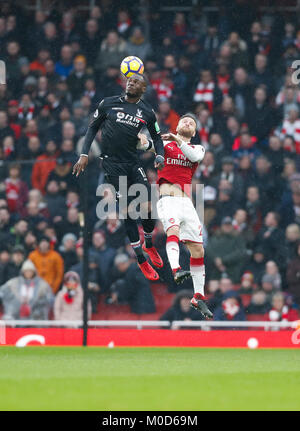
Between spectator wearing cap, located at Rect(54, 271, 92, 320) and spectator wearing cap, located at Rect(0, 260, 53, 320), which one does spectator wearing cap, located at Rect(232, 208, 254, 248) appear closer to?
spectator wearing cap, located at Rect(54, 271, 92, 320)

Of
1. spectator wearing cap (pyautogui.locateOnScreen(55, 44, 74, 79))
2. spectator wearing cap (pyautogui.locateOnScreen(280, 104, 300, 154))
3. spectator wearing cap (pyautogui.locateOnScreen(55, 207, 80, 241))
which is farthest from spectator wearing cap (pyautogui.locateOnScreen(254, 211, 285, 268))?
spectator wearing cap (pyautogui.locateOnScreen(55, 44, 74, 79))

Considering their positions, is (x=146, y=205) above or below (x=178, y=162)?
below

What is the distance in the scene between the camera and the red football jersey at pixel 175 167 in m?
12.1

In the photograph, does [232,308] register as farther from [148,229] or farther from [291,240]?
[148,229]

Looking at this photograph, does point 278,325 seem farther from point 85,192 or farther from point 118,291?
point 85,192

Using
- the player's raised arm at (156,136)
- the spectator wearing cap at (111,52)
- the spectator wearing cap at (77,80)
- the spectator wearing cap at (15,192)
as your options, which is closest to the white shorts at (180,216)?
the player's raised arm at (156,136)

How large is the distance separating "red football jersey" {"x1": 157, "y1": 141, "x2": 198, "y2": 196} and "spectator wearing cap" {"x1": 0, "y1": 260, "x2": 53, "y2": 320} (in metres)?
3.66

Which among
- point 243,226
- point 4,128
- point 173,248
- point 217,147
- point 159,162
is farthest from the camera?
point 4,128

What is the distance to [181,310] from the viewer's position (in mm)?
15195

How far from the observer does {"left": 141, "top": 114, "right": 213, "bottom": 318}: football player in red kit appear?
1193 centimetres

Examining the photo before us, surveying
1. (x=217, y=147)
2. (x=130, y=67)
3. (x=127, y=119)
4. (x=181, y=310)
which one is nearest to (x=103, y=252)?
(x=181, y=310)

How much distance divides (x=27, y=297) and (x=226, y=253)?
124 inches

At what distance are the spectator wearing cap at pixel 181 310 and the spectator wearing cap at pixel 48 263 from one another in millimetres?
1702

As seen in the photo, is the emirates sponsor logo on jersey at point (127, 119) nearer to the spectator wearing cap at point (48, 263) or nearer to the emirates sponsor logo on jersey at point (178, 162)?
the emirates sponsor logo on jersey at point (178, 162)
